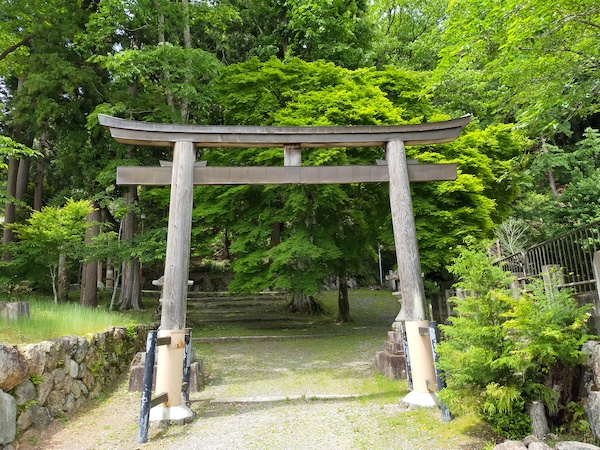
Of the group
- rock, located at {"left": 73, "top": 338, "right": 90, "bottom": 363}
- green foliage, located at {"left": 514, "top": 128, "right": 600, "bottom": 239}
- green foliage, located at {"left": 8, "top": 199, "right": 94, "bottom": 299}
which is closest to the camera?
rock, located at {"left": 73, "top": 338, "right": 90, "bottom": 363}

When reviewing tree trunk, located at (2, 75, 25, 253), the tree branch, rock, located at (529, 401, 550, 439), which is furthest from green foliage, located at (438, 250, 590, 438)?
tree trunk, located at (2, 75, 25, 253)

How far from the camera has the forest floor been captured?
4.48m

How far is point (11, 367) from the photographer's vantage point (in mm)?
4367

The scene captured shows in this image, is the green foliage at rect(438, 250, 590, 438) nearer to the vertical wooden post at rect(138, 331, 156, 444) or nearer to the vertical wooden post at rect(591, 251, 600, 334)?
the vertical wooden post at rect(591, 251, 600, 334)

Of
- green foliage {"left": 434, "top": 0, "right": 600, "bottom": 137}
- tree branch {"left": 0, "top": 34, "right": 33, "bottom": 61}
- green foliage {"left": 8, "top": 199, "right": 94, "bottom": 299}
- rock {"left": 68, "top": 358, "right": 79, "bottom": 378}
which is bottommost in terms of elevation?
rock {"left": 68, "top": 358, "right": 79, "bottom": 378}

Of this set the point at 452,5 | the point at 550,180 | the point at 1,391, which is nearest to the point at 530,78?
the point at 452,5

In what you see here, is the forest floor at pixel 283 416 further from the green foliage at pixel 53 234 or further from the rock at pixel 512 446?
the green foliage at pixel 53 234

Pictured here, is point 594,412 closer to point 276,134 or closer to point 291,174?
point 291,174

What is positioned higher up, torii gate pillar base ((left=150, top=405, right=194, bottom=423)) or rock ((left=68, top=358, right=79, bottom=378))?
rock ((left=68, top=358, right=79, bottom=378))

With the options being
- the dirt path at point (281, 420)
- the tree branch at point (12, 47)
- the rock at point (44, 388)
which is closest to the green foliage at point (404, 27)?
the tree branch at point (12, 47)

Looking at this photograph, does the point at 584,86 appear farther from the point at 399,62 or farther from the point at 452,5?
the point at 399,62

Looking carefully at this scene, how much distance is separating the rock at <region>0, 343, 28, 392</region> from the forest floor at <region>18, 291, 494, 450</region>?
0.66 meters

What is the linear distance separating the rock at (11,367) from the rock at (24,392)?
8 cm

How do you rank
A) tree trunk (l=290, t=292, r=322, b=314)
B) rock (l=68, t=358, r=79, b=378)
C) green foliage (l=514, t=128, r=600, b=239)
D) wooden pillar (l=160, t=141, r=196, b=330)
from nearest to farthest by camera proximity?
wooden pillar (l=160, t=141, r=196, b=330), rock (l=68, t=358, r=79, b=378), green foliage (l=514, t=128, r=600, b=239), tree trunk (l=290, t=292, r=322, b=314)
